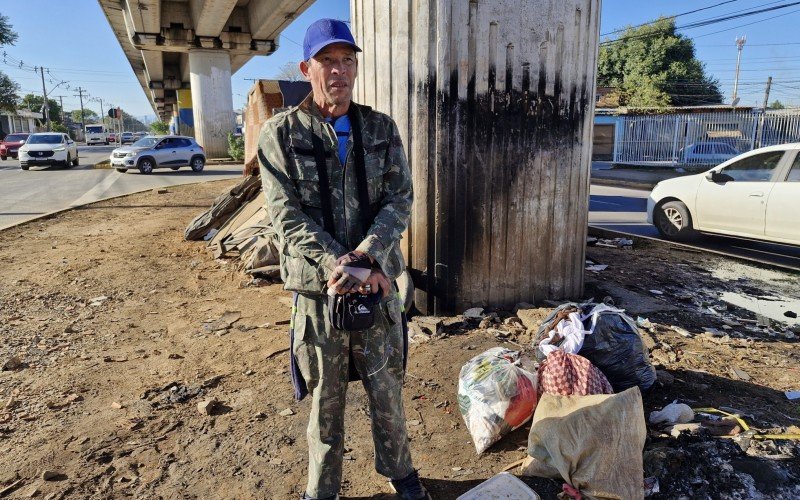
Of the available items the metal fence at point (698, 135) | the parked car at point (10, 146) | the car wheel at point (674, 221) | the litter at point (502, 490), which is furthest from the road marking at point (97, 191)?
the metal fence at point (698, 135)

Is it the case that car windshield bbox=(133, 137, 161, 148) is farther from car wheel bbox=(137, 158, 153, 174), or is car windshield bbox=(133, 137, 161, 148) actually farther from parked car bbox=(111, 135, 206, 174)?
car wheel bbox=(137, 158, 153, 174)

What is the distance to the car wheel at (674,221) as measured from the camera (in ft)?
29.0

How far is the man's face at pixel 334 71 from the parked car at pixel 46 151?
999 inches

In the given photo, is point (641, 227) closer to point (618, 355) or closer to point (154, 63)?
point (618, 355)

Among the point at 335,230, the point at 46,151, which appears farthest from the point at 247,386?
the point at 46,151

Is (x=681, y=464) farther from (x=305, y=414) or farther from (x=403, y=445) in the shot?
(x=305, y=414)

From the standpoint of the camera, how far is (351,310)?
2.13 meters

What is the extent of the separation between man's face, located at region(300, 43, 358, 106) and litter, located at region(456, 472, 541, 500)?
183 centimetres

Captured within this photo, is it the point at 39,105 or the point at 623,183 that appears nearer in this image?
the point at 623,183

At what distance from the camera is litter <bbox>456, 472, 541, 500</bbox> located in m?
2.41

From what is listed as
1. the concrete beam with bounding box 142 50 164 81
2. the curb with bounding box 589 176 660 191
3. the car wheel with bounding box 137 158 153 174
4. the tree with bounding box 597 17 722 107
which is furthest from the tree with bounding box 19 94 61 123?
the curb with bounding box 589 176 660 191

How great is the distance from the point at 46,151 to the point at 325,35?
83.6 feet

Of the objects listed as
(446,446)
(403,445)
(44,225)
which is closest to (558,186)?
(446,446)

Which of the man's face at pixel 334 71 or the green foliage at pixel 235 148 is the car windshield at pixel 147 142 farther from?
the man's face at pixel 334 71
